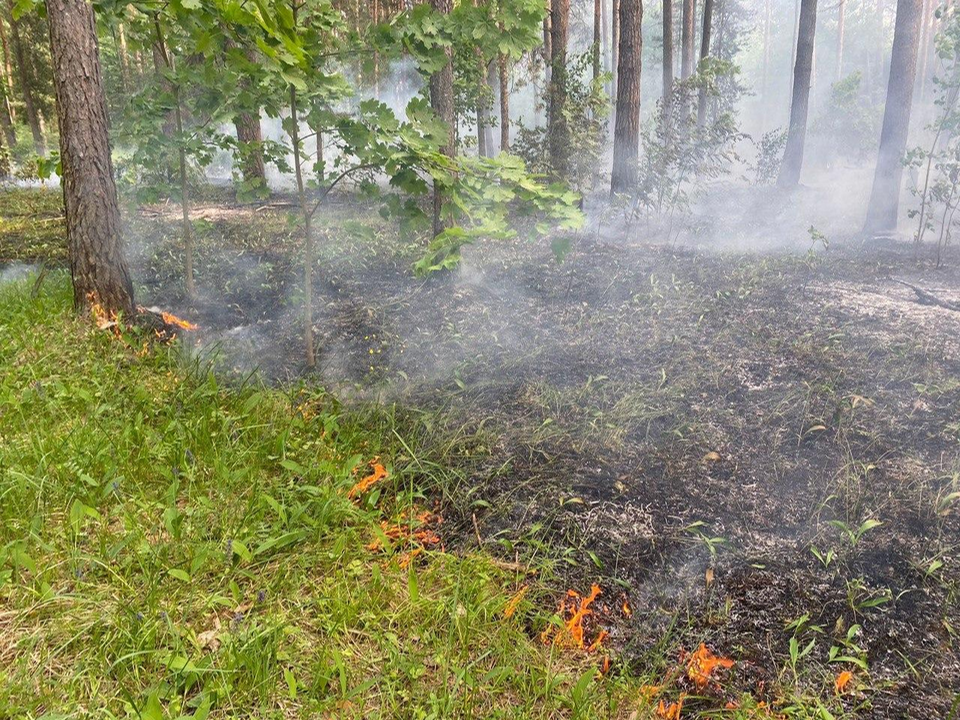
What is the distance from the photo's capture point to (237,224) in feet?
29.2

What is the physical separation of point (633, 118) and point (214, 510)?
974 cm

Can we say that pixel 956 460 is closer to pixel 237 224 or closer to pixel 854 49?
pixel 237 224

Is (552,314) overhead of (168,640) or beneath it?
overhead

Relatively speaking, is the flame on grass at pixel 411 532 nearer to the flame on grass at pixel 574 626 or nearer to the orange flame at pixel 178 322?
the flame on grass at pixel 574 626

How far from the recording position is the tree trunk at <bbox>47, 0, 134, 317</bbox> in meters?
4.09

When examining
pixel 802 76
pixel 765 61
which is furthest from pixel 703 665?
pixel 765 61

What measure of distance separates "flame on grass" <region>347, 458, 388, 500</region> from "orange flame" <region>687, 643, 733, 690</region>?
1637mm

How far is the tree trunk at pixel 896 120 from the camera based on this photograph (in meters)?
10.1

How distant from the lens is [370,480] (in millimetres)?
3008

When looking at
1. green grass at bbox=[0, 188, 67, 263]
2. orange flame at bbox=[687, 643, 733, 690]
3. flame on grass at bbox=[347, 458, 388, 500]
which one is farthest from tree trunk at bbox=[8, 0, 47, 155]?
orange flame at bbox=[687, 643, 733, 690]

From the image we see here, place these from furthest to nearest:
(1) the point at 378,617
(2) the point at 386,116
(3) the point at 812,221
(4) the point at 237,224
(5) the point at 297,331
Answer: (3) the point at 812,221, (4) the point at 237,224, (5) the point at 297,331, (2) the point at 386,116, (1) the point at 378,617

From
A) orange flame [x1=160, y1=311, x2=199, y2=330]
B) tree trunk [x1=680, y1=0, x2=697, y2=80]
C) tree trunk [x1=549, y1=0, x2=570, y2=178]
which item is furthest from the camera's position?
tree trunk [x1=680, y1=0, x2=697, y2=80]

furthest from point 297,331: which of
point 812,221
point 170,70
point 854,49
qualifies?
point 854,49

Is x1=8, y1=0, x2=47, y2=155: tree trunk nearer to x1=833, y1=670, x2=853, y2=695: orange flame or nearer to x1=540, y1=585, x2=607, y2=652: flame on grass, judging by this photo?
x1=540, y1=585, x2=607, y2=652: flame on grass
